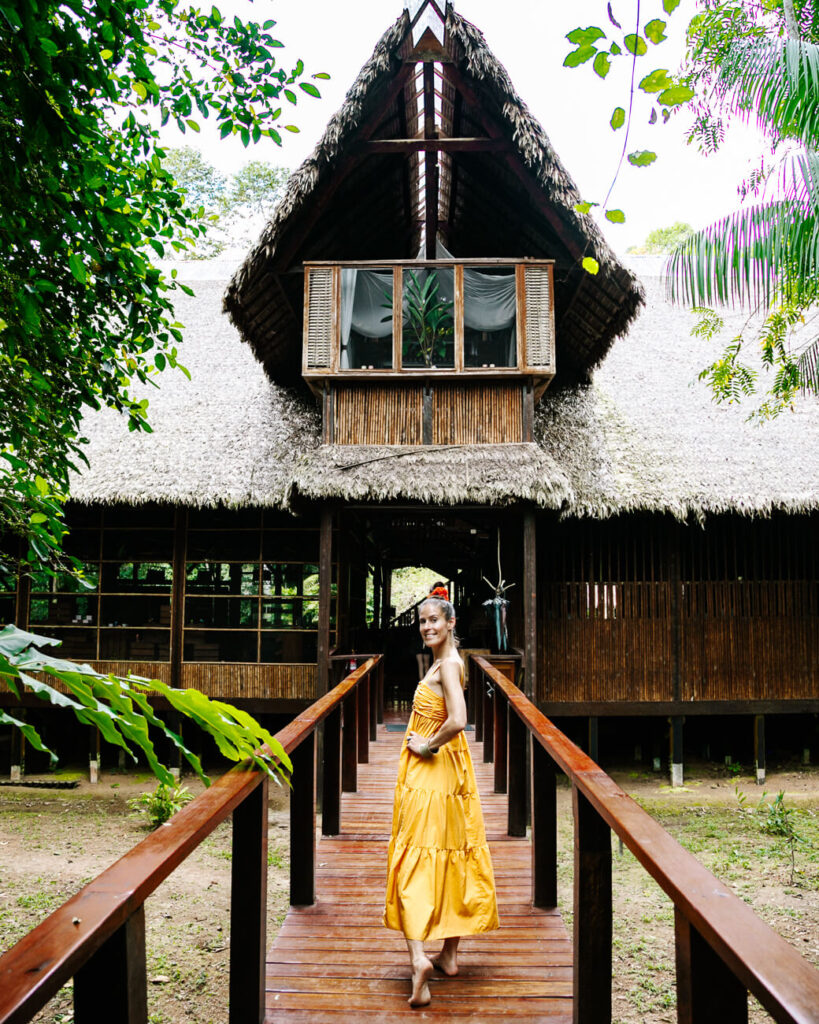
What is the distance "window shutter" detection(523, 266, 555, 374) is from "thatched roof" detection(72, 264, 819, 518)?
812 mm

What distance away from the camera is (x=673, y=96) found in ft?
5.54

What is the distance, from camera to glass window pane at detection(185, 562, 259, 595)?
28.5ft

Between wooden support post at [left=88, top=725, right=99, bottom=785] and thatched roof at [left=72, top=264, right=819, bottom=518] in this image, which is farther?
wooden support post at [left=88, top=725, right=99, bottom=785]

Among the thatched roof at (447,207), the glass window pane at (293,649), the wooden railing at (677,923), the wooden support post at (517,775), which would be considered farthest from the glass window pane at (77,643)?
the wooden railing at (677,923)

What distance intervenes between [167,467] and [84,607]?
6.62ft

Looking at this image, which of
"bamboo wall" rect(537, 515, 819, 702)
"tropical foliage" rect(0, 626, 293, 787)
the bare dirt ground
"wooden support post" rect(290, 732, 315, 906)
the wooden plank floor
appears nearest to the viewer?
"tropical foliage" rect(0, 626, 293, 787)

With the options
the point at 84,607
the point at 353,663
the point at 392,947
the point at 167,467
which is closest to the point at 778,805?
the point at 353,663

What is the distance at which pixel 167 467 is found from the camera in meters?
8.51

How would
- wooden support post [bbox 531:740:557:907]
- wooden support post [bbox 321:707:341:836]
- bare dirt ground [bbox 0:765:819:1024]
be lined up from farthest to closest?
bare dirt ground [bbox 0:765:819:1024], wooden support post [bbox 321:707:341:836], wooden support post [bbox 531:740:557:907]

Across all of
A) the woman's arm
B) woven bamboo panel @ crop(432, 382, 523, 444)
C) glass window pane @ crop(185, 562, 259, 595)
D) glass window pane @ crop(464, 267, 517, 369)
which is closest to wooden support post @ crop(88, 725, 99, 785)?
glass window pane @ crop(185, 562, 259, 595)

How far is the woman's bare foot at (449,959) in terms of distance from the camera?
8.57ft

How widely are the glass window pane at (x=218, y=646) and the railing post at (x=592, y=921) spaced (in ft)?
22.7

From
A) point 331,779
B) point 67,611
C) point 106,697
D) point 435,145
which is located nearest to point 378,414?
point 435,145

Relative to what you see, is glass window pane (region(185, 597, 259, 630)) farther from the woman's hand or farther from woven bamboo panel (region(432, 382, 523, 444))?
the woman's hand
